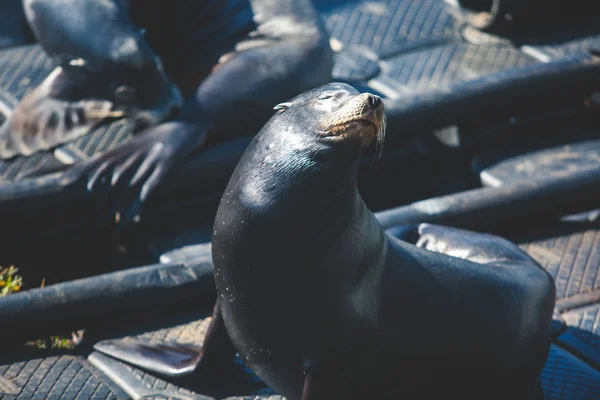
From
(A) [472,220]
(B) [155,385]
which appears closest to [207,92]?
(A) [472,220]

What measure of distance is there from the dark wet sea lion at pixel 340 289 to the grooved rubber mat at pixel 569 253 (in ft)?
3.03

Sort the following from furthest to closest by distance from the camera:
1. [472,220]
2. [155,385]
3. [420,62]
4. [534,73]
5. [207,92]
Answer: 1. [420,62]
2. [534,73]
3. [207,92]
4. [472,220]
5. [155,385]

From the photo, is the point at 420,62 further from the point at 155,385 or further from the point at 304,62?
the point at 155,385

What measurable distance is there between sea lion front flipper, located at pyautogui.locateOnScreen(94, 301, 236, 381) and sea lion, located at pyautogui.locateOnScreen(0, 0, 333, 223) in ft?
2.72

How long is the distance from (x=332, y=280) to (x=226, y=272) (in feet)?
0.95

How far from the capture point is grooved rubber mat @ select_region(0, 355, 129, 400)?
10.3 ft

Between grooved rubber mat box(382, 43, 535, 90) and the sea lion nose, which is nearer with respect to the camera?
the sea lion nose

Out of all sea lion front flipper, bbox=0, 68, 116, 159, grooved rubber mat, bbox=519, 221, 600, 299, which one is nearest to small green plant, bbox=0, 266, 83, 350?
sea lion front flipper, bbox=0, 68, 116, 159

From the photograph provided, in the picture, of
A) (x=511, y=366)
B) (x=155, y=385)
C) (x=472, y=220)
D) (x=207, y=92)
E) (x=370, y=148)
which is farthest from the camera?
(x=207, y=92)

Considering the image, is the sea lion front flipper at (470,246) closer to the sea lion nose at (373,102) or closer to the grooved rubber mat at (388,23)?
the sea lion nose at (373,102)

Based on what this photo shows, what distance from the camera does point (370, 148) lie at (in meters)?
2.46

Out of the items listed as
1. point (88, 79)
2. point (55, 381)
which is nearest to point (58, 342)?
point (55, 381)

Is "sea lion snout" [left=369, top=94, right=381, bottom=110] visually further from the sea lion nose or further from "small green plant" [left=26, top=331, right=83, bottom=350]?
"small green plant" [left=26, top=331, right=83, bottom=350]

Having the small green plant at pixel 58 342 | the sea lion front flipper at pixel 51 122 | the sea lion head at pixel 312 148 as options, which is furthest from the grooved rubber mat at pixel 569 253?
the sea lion front flipper at pixel 51 122
